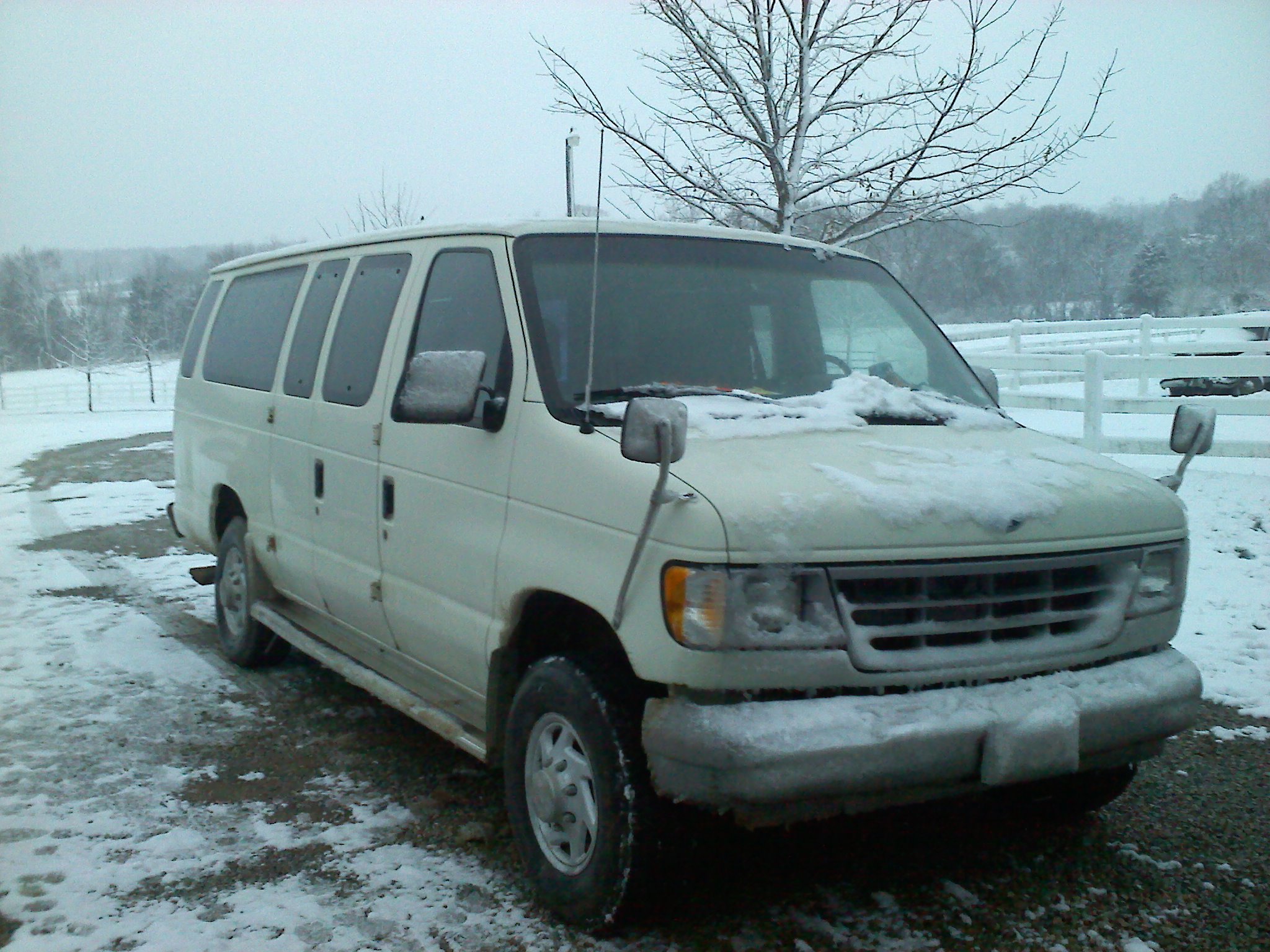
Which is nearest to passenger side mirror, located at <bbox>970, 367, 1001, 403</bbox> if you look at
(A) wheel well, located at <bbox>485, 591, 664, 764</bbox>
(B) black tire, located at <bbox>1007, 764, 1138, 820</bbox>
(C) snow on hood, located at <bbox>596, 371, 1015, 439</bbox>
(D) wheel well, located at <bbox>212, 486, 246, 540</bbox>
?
(C) snow on hood, located at <bbox>596, 371, 1015, 439</bbox>

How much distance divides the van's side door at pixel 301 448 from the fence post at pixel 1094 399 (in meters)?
7.56

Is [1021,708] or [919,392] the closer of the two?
[1021,708]

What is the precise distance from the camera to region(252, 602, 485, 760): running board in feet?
12.3

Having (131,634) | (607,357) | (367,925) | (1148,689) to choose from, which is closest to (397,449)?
(607,357)

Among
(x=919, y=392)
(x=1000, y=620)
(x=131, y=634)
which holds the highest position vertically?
(x=919, y=392)

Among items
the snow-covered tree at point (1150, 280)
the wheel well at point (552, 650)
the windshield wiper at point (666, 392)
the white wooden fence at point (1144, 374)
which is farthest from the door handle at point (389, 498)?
the snow-covered tree at point (1150, 280)

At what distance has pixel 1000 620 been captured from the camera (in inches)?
120

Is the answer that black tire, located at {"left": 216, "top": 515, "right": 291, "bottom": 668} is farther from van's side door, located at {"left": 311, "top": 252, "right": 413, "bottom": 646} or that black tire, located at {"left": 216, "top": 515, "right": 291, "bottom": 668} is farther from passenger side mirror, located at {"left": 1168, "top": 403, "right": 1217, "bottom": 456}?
passenger side mirror, located at {"left": 1168, "top": 403, "right": 1217, "bottom": 456}

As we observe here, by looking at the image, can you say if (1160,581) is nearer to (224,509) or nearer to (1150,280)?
(224,509)

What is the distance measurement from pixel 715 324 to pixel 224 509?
3.48m

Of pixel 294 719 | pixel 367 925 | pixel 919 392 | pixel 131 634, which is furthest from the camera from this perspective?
pixel 131 634

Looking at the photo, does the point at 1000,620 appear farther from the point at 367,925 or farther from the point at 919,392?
the point at 367,925

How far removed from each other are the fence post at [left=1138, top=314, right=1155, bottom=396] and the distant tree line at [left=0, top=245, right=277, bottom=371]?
9.25 meters

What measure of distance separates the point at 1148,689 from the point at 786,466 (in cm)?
126
